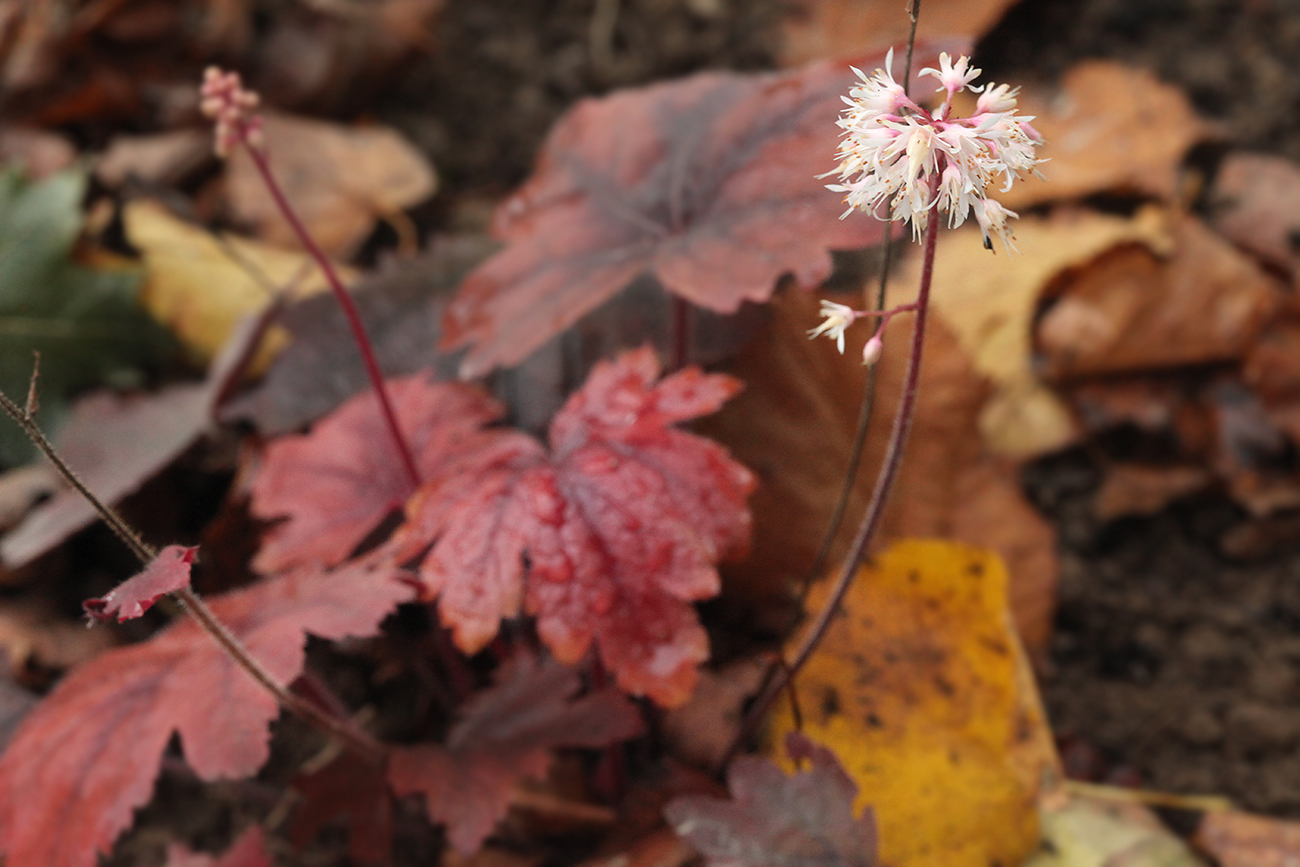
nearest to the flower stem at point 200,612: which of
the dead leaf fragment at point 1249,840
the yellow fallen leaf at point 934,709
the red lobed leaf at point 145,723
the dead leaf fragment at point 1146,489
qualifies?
the red lobed leaf at point 145,723

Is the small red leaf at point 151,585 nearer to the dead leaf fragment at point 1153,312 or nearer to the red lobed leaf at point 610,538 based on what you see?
the red lobed leaf at point 610,538

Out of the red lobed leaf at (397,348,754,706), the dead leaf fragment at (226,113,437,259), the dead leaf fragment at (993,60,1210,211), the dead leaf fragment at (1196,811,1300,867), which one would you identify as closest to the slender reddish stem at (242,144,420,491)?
the red lobed leaf at (397,348,754,706)

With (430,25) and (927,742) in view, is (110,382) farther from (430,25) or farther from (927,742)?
(927,742)

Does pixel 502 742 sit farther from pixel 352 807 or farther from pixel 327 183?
pixel 327 183

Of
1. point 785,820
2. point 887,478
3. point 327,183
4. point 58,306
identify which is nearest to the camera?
point 887,478

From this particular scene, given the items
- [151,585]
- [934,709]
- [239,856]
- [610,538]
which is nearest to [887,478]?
[610,538]
